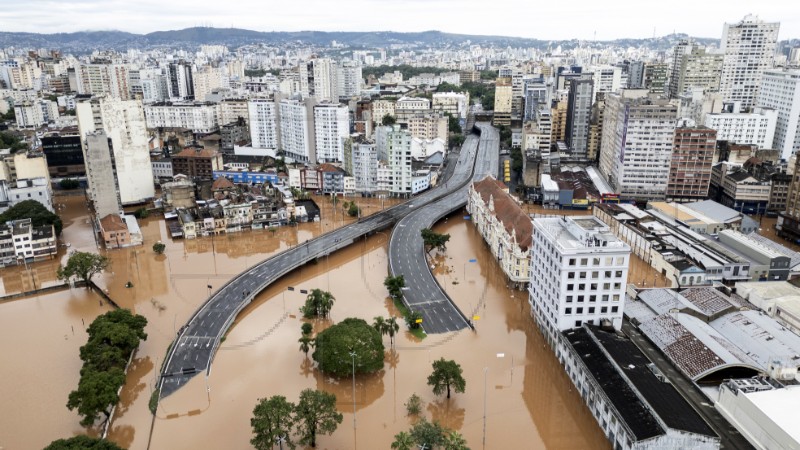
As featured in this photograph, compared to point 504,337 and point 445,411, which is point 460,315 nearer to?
point 504,337

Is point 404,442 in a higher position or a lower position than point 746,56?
lower

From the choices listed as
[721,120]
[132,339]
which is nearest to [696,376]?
[132,339]

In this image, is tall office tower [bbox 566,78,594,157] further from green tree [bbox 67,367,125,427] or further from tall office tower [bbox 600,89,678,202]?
green tree [bbox 67,367,125,427]

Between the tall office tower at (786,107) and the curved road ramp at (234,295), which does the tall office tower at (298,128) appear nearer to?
the curved road ramp at (234,295)

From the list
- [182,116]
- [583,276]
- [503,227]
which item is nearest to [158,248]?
[503,227]

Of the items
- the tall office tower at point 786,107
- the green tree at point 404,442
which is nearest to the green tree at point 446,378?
the green tree at point 404,442

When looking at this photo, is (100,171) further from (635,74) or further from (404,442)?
(635,74)
